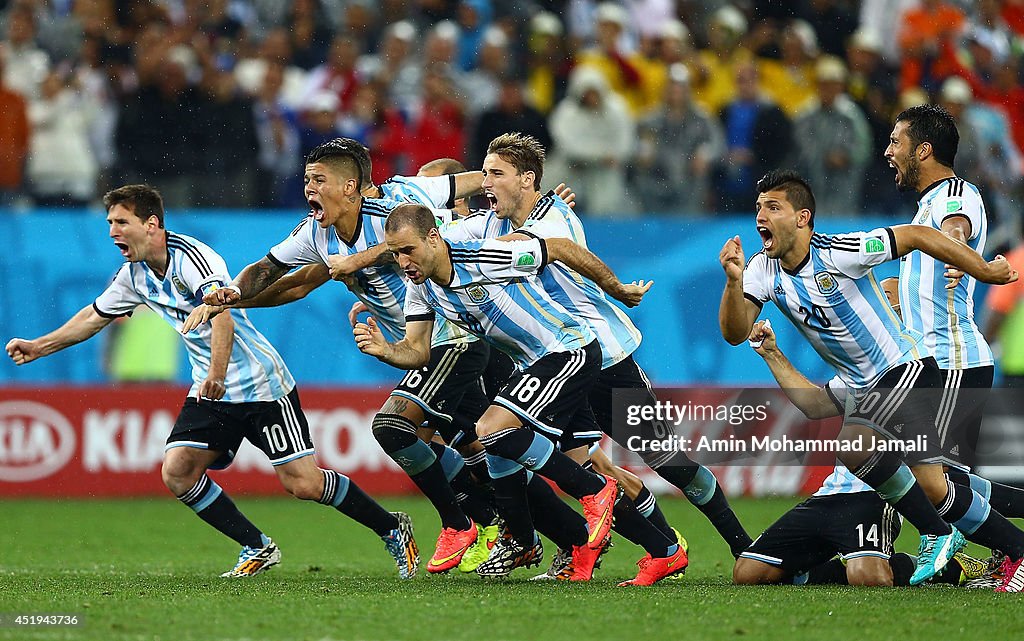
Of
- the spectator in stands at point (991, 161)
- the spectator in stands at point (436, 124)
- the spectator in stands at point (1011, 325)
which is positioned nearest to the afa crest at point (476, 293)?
the spectator in stands at point (1011, 325)

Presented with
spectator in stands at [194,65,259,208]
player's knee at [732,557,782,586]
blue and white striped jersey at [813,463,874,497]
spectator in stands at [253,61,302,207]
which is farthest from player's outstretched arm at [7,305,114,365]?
spectator in stands at [253,61,302,207]

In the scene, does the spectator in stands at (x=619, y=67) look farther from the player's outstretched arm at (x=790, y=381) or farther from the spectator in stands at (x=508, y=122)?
the player's outstretched arm at (x=790, y=381)

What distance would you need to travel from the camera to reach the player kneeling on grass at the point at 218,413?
8.41m

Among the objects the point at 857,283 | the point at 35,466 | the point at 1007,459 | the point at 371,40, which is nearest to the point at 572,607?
the point at 857,283

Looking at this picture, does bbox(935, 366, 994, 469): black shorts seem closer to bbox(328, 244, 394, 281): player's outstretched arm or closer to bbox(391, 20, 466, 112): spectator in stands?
bbox(328, 244, 394, 281): player's outstretched arm

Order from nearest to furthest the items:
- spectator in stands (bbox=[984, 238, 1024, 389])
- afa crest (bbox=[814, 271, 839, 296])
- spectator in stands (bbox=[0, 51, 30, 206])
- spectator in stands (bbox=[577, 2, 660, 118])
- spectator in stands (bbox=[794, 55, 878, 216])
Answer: afa crest (bbox=[814, 271, 839, 296])
spectator in stands (bbox=[984, 238, 1024, 389])
spectator in stands (bbox=[0, 51, 30, 206])
spectator in stands (bbox=[794, 55, 878, 216])
spectator in stands (bbox=[577, 2, 660, 118])

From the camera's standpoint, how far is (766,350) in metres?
8.02

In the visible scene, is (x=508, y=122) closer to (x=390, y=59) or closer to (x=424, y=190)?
(x=390, y=59)

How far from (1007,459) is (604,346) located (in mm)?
4934

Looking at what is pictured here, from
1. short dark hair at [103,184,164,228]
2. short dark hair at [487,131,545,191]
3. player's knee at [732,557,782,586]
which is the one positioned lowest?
player's knee at [732,557,782,586]

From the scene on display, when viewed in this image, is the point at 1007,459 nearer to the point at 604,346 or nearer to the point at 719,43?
the point at 604,346

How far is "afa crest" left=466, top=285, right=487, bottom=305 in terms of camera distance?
7.56m

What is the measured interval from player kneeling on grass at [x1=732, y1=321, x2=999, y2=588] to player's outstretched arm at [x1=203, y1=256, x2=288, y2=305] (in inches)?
107

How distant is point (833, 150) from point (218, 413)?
787 centimetres
